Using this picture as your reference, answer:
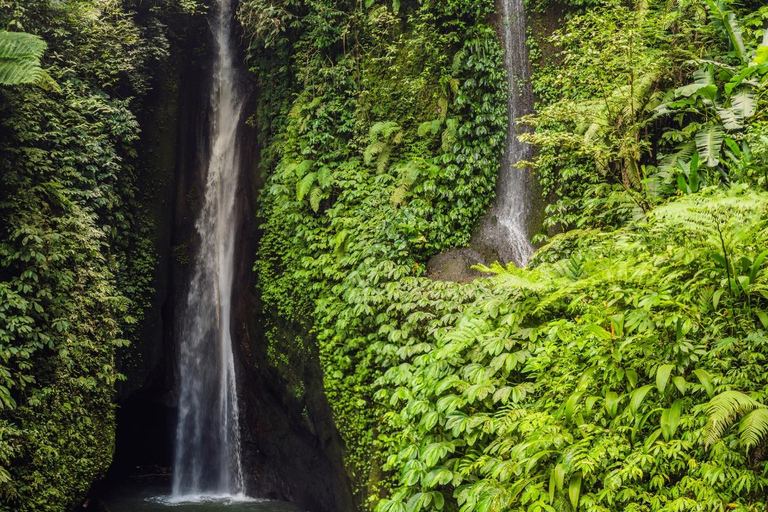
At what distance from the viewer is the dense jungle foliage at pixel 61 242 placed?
7.59 metres

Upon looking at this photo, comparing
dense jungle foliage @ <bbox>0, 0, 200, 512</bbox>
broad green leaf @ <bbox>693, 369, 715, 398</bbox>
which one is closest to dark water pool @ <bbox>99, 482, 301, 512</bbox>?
dense jungle foliage @ <bbox>0, 0, 200, 512</bbox>

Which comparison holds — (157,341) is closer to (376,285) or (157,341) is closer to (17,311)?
(17,311)

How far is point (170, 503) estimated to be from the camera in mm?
9898

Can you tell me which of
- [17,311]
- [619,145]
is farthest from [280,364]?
[619,145]

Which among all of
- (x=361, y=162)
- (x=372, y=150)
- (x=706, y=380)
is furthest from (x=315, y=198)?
(x=706, y=380)

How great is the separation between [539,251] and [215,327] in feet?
24.6

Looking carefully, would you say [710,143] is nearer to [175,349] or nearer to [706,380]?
[706,380]

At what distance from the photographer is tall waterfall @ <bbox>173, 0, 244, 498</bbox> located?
36.7 ft

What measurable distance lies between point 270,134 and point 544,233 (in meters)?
6.07

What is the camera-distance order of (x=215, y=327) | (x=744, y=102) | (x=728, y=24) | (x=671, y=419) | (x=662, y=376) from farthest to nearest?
(x=215, y=327)
(x=728, y=24)
(x=744, y=102)
(x=662, y=376)
(x=671, y=419)

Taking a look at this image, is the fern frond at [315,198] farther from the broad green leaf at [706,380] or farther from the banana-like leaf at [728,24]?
the broad green leaf at [706,380]

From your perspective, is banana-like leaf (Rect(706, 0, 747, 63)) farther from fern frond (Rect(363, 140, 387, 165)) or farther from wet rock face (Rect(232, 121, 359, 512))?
wet rock face (Rect(232, 121, 359, 512))

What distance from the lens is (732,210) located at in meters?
4.22

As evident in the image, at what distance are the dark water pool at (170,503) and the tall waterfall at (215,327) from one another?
41 centimetres
